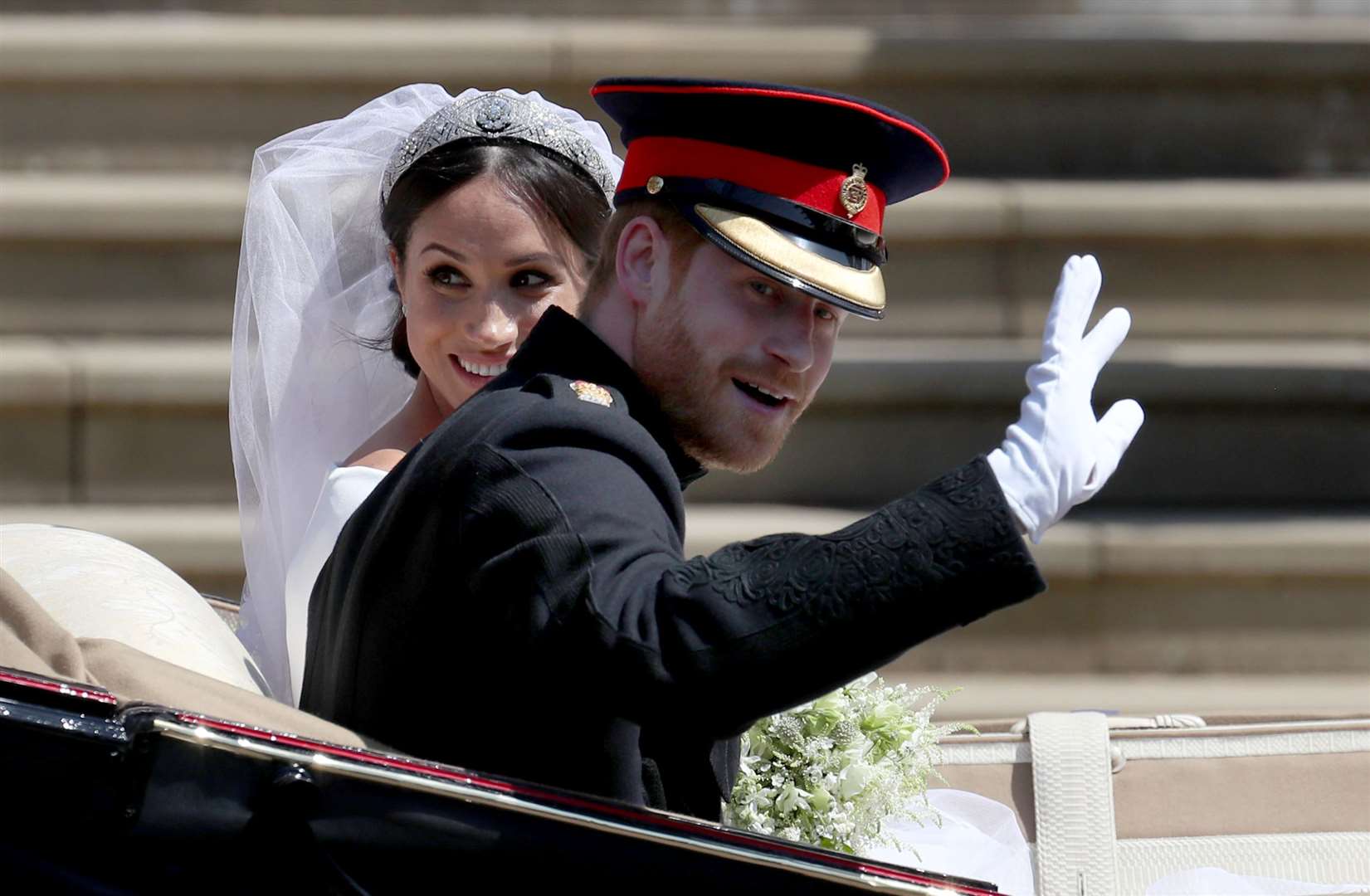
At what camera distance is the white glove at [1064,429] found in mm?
1196

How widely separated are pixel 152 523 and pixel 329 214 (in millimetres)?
1527

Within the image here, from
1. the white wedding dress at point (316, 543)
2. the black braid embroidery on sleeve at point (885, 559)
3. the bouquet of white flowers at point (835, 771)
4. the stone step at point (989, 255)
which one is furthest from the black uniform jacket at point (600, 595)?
the stone step at point (989, 255)

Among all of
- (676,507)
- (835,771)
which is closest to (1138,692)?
(835,771)

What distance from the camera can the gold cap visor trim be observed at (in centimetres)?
137

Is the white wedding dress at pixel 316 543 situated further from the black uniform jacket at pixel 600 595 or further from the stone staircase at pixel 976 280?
the stone staircase at pixel 976 280

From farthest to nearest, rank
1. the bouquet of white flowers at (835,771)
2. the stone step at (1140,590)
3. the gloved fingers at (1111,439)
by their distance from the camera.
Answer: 1. the stone step at (1140,590)
2. the bouquet of white flowers at (835,771)
3. the gloved fingers at (1111,439)

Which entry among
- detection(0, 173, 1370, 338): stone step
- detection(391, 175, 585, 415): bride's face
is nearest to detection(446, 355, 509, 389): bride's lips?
detection(391, 175, 585, 415): bride's face

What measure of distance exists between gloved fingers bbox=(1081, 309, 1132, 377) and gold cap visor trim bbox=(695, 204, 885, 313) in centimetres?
22

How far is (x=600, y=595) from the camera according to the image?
3.74 ft

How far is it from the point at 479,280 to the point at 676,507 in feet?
3.34

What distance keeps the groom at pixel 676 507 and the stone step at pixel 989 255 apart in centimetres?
241

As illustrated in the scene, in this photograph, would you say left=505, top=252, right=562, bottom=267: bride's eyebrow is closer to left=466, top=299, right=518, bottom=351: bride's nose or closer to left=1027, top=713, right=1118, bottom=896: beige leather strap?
left=466, top=299, right=518, bottom=351: bride's nose

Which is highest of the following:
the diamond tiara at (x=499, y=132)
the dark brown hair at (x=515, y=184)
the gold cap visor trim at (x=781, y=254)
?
the diamond tiara at (x=499, y=132)

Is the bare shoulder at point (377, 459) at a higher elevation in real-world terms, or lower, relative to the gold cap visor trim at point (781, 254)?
higher
